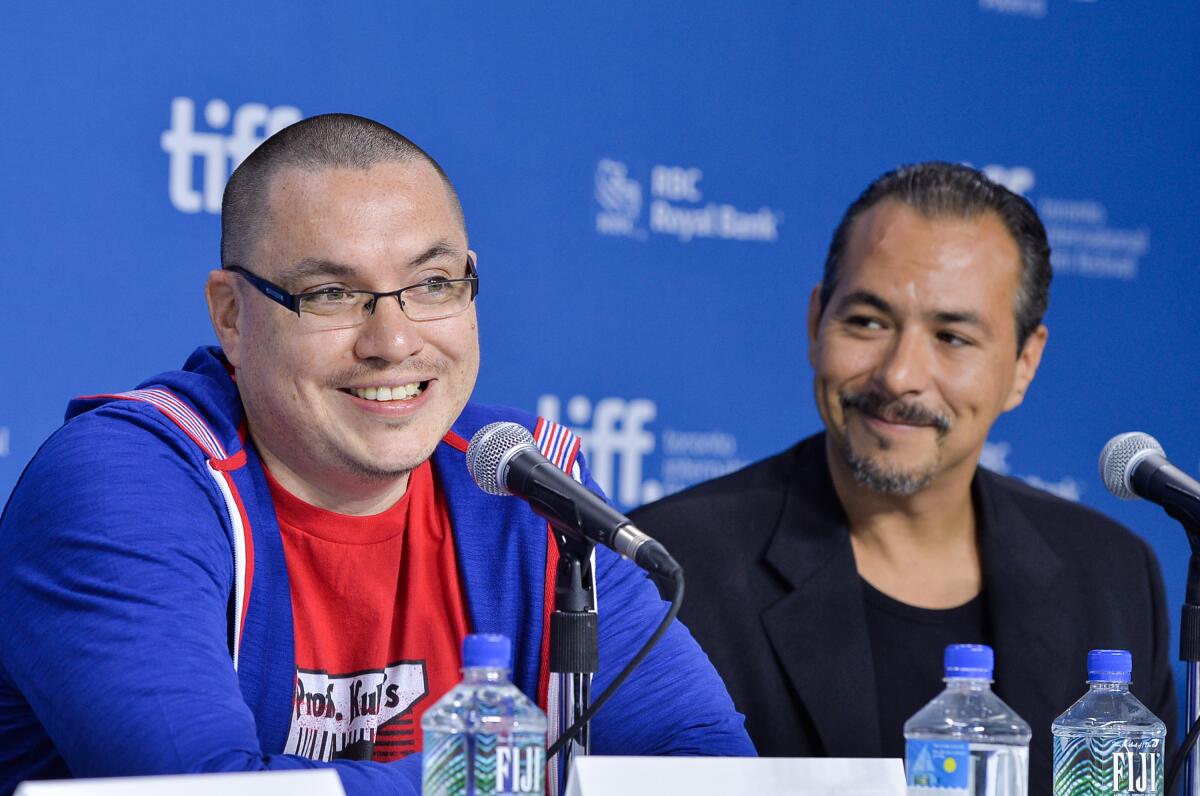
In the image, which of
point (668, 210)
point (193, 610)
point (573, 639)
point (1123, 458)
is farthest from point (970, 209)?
point (193, 610)

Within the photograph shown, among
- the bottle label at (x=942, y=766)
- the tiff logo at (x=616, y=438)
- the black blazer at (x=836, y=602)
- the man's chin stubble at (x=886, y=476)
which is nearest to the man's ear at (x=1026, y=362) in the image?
the black blazer at (x=836, y=602)

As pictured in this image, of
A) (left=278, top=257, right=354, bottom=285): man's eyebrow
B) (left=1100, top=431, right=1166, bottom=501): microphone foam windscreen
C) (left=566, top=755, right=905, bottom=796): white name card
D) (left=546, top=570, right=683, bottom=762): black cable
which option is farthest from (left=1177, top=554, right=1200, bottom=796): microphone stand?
(left=278, top=257, right=354, bottom=285): man's eyebrow

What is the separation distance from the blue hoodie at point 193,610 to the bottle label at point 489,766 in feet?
0.61

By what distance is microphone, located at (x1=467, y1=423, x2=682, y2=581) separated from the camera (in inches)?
58.7

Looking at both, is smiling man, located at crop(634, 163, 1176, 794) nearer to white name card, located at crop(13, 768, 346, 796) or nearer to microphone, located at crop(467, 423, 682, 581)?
microphone, located at crop(467, 423, 682, 581)

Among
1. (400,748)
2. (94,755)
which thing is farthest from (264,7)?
(94,755)

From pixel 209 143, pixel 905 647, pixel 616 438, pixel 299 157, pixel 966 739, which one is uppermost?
pixel 209 143

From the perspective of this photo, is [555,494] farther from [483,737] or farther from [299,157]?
[299,157]

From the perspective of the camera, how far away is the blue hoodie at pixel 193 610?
160cm

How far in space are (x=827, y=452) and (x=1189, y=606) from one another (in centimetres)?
120

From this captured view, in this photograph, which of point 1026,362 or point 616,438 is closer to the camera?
point 1026,362

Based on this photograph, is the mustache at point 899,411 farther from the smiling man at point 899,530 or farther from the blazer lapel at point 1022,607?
the blazer lapel at point 1022,607

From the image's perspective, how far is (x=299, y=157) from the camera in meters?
2.15

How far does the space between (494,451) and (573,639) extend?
24 centimetres
